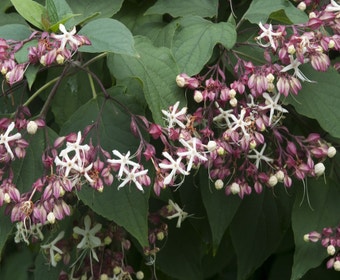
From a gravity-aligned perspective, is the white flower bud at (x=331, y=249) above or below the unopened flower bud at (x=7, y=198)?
below

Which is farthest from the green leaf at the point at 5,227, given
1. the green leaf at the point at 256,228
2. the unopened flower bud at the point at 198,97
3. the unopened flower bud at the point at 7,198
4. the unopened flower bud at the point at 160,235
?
the green leaf at the point at 256,228

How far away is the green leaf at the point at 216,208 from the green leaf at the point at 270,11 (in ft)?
1.08

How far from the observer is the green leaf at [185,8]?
1708 millimetres

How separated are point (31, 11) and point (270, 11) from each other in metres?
0.47

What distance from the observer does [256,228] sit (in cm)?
180

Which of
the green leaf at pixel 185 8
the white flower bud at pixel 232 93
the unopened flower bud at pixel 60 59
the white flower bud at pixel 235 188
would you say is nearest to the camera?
the unopened flower bud at pixel 60 59

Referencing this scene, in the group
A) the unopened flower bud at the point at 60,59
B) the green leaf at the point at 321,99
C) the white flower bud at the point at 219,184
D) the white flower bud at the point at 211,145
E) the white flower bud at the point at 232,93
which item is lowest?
the white flower bud at the point at 219,184

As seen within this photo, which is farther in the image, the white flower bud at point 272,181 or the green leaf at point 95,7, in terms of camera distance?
the green leaf at point 95,7

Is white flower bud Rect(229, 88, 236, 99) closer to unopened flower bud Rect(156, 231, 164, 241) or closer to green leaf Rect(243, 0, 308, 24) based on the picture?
green leaf Rect(243, 0, 308, 24)

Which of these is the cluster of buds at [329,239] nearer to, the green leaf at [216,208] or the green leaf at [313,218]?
the green leaf at [313,218]

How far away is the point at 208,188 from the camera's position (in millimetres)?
1648

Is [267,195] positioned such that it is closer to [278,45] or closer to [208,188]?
[208,188]

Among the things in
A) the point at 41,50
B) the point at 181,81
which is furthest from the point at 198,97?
the point at 41,50

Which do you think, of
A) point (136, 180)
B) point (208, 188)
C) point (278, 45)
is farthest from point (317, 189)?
point (136, 180)
